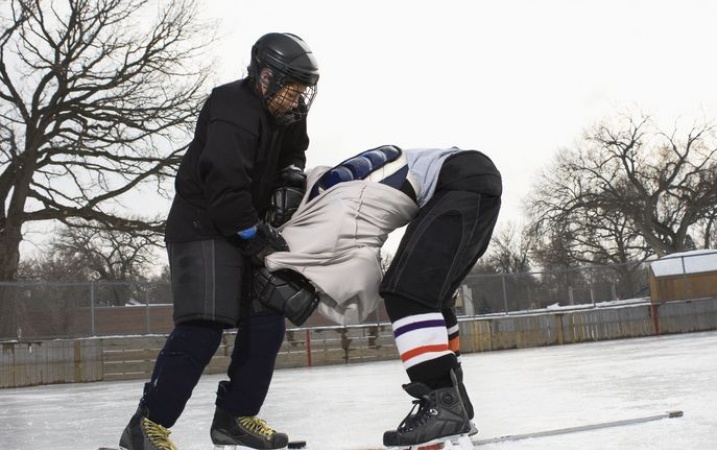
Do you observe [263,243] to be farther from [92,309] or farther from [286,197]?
[92,309]

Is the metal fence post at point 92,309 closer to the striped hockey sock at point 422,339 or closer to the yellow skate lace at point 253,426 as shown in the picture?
the yellow skate lace at point 253,426

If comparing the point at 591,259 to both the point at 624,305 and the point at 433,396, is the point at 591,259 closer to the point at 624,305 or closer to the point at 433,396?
the point at 624,305

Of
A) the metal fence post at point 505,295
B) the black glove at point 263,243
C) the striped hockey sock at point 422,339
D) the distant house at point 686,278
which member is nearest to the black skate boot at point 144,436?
the black glove at point 263,243

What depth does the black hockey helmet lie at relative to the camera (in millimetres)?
2930

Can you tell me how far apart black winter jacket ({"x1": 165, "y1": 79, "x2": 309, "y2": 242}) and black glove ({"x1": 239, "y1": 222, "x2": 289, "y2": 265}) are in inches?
2.0

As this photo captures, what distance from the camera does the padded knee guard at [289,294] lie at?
2.89 meters

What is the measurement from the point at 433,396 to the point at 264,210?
1015 millimetres

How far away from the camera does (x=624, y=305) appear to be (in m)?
20.0

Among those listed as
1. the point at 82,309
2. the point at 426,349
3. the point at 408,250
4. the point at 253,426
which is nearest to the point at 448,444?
the point at 426,349

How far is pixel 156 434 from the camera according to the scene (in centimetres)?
295

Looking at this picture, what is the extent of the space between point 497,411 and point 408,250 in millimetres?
2289

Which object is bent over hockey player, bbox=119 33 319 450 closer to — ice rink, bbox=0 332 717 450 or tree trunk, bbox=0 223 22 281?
ice rink, bbox=0 332 717 450

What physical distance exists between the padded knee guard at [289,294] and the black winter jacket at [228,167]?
207 millimetres

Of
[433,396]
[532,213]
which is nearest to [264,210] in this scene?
[433,396]
